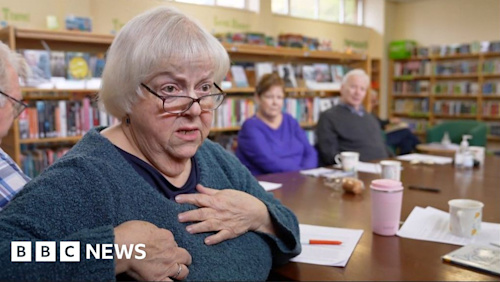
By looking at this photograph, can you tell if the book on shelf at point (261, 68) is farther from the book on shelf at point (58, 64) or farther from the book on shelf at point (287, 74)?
the book on shelf at point (58, 64)

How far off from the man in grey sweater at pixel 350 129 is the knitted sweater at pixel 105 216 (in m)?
1.99

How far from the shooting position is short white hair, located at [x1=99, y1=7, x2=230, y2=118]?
2.57ft

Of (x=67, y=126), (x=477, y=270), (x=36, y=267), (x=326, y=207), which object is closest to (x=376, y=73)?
(x=67, y=126)

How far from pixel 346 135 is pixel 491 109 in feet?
14.6

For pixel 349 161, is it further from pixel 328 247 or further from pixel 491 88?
pixel 491 88

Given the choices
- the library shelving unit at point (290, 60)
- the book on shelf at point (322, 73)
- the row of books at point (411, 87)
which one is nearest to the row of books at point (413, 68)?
the row of books at point (411, 87)

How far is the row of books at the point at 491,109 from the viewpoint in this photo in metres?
6.29

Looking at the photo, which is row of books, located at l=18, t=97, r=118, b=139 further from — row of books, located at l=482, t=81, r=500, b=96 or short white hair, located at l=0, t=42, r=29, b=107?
row of books, located at l=482, t=81, r=500, b=96

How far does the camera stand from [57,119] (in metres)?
2.92

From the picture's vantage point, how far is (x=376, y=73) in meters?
6.62

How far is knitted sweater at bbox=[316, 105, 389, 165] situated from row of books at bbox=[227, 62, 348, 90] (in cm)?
93

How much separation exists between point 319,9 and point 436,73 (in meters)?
6.27

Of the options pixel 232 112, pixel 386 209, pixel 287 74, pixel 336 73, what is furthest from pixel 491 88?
pixel 386 209

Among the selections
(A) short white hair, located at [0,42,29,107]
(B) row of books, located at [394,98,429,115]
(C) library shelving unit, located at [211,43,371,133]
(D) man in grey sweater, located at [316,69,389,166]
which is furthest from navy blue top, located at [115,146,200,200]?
(B) row of books, located at [394,98,429,115]
